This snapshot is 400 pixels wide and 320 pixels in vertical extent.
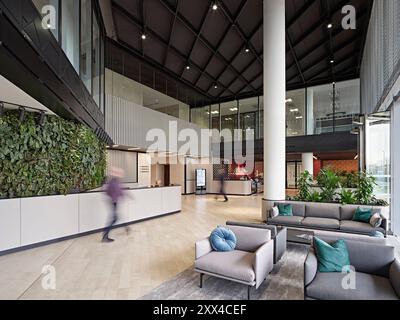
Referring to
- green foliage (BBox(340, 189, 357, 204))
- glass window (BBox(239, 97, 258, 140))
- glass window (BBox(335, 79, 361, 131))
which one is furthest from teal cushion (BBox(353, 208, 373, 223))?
glass window (BBox(239, 97, 258, 140))

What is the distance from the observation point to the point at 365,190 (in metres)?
5.86

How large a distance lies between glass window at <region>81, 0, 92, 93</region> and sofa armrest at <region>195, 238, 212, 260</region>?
4599 mm

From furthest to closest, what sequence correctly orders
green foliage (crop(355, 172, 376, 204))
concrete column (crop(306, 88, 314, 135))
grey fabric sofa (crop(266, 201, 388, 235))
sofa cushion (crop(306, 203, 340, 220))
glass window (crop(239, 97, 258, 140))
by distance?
1. glass window (crop(239, 97, 258, 140))
2. concrete column (crop(306, 88, 314, 135))
3. green foliage (crop(355, 172, 376, 204))
4. sofa cushion (crop(306, 203, 340, 220))
5. grey fabric sofa (crop(266, 201, 388, 235))

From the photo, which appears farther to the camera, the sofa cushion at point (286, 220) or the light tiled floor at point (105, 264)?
the sofa cushion at point (286, 220)

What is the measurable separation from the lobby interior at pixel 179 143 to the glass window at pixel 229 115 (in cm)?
242

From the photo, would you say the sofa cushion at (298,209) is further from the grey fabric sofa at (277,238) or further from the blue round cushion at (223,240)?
the blue round cushion at (223,240)

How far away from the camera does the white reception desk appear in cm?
455

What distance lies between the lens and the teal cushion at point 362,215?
16.6 ft

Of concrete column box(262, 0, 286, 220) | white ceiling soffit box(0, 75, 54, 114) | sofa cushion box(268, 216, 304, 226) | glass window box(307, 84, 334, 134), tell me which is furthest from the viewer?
glass window box(307, 84, 334, 134)

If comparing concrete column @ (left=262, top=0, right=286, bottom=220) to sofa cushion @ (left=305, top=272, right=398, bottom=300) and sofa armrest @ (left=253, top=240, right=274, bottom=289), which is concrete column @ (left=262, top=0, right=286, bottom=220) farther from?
sofa cushion @ (left=305, top=272, right=398, bottom=300)

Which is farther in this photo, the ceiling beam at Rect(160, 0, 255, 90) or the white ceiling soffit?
the ceiling beam at Rect(160, 0, 255, 90)

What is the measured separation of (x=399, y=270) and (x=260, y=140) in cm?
1184

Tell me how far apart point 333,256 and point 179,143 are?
382 inches

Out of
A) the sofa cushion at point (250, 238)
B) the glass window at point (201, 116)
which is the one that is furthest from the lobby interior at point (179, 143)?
the glass window at point (201, 116)
